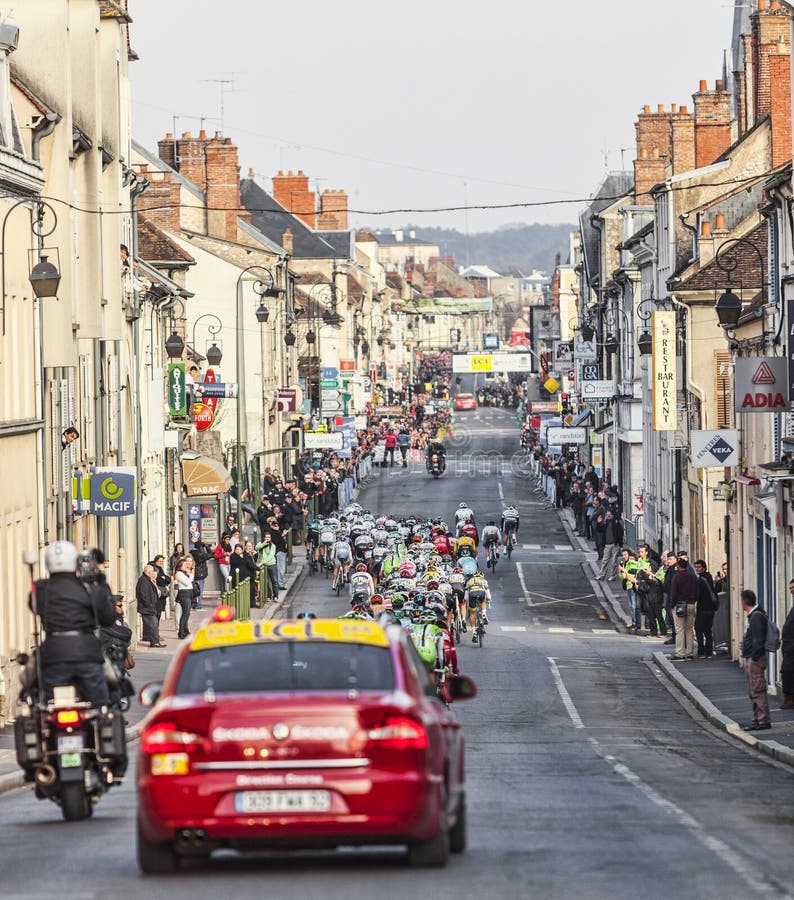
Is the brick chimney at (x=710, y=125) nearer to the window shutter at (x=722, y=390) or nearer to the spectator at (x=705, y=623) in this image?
the window shutter at (x=722, y=390)

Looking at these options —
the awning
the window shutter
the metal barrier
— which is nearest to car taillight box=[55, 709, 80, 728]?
the metal barrier

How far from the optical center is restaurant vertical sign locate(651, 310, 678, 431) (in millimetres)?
44188

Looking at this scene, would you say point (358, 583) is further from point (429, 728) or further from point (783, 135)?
point (429, 728)

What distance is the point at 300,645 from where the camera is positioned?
9992mm

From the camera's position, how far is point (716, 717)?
25.5 metres

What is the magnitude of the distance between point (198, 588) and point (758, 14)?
56.3 feet

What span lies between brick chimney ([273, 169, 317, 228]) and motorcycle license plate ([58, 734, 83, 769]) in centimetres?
9170

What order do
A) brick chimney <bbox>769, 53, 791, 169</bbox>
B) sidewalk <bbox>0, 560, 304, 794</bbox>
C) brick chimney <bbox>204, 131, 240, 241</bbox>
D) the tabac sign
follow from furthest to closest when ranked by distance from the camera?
brick chimney <bbox>204, 131, 240, 241</bbox>, brick chimney <bbox>769, 53, 791, 169</bbox>, the tabac sign, sidewalk <bbox>0, 560, 304, 794</bbox>

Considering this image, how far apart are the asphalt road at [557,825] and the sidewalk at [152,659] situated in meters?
1.54

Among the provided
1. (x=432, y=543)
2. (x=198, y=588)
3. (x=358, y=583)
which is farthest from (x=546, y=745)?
(x=432, y=543)

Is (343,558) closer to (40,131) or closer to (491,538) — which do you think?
(491,538)

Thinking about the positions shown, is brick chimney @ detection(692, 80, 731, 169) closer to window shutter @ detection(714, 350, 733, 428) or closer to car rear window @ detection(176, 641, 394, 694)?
window shutter @ detection(714, 350, 733, 428)

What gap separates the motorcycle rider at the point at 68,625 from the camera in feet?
40.9

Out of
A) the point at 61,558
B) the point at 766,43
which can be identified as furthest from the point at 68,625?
the point at 766,43
